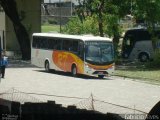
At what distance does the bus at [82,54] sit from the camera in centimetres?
3066

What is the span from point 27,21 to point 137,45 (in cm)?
1305

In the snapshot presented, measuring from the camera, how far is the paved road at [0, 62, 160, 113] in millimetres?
20609

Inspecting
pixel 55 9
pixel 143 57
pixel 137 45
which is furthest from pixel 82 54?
pixel 55 9

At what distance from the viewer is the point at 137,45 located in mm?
46594

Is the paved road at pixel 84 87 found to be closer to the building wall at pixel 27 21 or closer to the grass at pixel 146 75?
the grass at pixel 146 75

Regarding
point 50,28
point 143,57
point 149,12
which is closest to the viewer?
point 149,12

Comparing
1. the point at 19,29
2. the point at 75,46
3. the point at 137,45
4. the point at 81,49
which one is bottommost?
the point at 137,45

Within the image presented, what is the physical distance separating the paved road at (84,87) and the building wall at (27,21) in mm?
19090

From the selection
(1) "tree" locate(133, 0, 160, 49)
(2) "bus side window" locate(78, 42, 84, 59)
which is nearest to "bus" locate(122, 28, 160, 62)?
(1) "tree" locate(133, 0, 160, 49)

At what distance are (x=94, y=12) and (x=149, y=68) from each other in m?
6.74

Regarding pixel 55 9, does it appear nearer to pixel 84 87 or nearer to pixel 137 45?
pixel 137 45

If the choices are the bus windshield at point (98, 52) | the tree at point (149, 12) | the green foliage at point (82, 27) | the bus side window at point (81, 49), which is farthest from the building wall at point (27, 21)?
the bus windshield at point (98, 52)

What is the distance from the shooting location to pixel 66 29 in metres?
48.5

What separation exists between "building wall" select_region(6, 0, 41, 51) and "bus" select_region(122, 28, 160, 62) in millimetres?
10710
